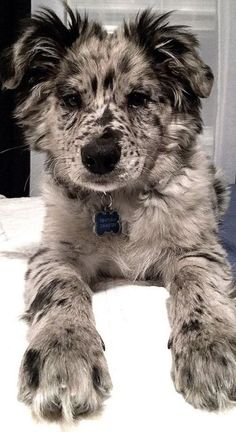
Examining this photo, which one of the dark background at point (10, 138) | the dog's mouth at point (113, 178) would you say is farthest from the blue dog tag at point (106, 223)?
the dark background at point (10, 138)

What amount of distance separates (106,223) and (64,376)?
68 cm

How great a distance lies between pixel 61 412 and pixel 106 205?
798 millimetres

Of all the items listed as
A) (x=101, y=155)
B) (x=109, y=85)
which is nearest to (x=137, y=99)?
(x=109, y=85)

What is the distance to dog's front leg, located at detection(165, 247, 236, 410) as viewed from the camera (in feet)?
3.79

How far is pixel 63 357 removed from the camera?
3.87 feet

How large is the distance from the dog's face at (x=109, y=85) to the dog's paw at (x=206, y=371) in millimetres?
585

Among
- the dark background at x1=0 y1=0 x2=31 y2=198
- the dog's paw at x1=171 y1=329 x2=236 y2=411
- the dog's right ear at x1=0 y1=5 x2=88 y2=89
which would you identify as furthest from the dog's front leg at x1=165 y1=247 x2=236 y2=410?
the dark background at x1=0 y1=0 x2=31 y2=198

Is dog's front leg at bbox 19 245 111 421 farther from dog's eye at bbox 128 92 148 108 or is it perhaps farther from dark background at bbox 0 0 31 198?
dark background at bbox 0 0 31 198

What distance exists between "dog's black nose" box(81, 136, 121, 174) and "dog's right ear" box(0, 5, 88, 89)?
42 centimetres

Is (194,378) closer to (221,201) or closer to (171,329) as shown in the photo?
(171,329)

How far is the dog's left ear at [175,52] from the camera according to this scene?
70.2 inches

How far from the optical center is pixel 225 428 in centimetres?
107

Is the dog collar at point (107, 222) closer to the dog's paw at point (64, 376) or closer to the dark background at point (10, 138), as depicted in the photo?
the dog's paw at point (64, 376)

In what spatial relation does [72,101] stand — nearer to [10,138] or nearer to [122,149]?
[122,149]
